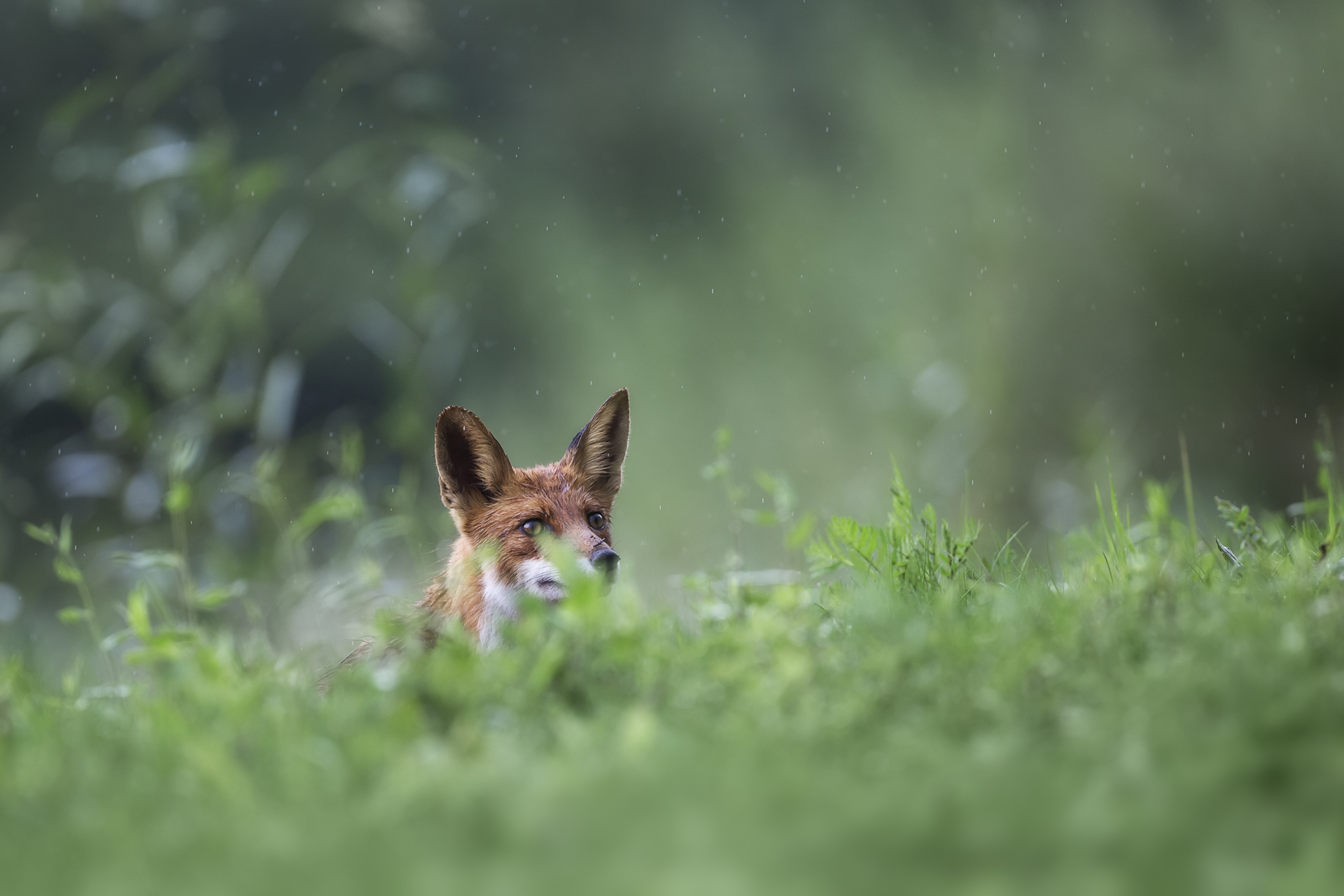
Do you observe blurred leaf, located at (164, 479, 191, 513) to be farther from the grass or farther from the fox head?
the fox head

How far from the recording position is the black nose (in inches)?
149

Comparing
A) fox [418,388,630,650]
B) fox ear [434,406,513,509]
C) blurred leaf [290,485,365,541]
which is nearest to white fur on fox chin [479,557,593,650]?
fox [418,388,630,650]

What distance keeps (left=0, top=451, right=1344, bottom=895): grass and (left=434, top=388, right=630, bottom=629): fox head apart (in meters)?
1.25

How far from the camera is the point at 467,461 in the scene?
4.23 meters

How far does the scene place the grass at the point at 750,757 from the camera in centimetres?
154

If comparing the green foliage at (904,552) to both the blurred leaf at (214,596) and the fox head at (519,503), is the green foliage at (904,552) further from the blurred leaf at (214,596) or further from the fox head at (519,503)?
the blurred leaf at (214,596)

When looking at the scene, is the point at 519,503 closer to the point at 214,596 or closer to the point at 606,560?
the point at 606,560

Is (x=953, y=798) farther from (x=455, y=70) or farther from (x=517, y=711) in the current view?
(x=455, y=70)

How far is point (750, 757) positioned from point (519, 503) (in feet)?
7.97

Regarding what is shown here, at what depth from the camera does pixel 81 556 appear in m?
9.55

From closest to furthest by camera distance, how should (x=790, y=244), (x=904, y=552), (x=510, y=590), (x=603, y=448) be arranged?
(x=904, y=552) → (x=510, y=590) → (x=603, y=448) → (x=790, y=244)

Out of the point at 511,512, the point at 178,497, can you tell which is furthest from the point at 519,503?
the point at 178,497

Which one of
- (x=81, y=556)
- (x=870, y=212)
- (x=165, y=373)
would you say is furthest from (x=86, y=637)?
(x=870, y=212)

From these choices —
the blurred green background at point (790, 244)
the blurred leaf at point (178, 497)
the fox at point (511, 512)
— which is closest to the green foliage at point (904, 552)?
the fox at point (511, 512)
